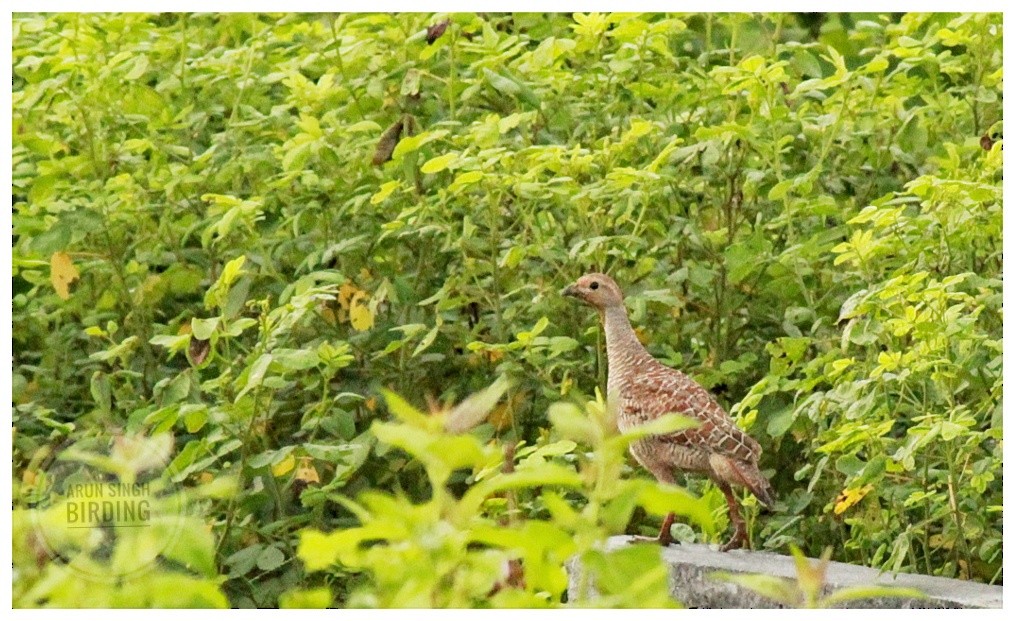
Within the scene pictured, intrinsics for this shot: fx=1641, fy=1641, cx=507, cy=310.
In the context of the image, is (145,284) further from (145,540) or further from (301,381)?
(145,540)

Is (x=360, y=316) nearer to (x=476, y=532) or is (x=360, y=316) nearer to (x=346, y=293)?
(x=346, y=293)

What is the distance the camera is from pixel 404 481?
16.0 ft

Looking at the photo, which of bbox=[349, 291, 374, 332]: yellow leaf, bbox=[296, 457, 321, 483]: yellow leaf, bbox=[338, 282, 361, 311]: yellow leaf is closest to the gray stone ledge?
bbox=[296, 457, 321, 483]: yellow leaf

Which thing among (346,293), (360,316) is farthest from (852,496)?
(346,293)

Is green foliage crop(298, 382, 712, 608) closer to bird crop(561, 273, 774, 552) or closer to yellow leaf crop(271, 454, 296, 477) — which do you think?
bird crop(561, 273, 774, 552)

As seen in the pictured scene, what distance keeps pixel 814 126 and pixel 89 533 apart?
340 centimetres

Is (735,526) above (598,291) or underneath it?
underneath

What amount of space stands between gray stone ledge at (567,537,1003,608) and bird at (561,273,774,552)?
0.32 feet

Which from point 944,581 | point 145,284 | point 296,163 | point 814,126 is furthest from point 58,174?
point 944,581

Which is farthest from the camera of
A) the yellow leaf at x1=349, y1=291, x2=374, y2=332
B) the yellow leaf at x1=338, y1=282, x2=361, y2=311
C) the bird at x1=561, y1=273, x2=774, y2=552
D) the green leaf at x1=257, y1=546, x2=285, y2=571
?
the yellow leaf at x1=338, y1=282, x2=361, y2=311

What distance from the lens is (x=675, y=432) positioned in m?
3.84

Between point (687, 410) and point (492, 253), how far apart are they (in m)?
0.97

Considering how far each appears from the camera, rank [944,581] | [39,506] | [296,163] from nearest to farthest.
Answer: [944,581] → [39,506] → [296,163]

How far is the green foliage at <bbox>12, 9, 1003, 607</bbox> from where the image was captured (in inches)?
161
